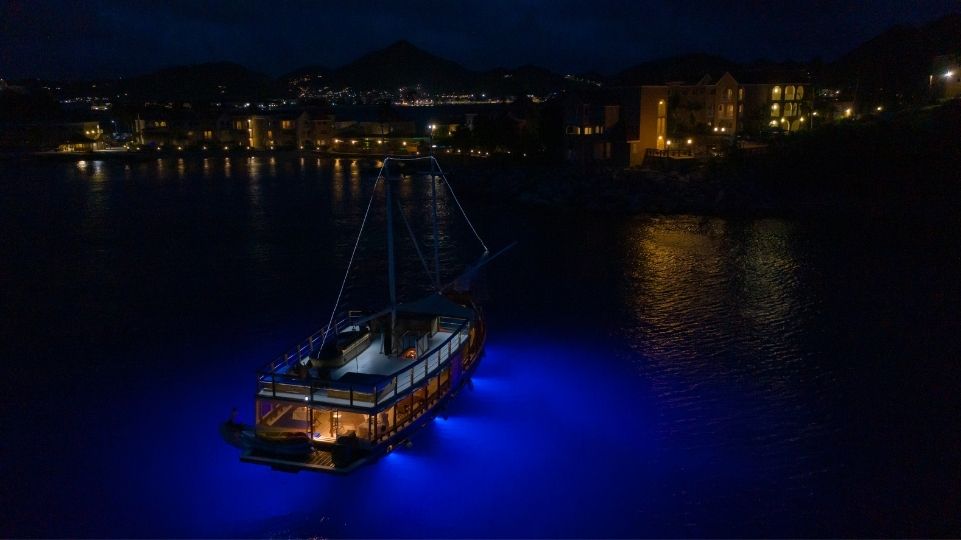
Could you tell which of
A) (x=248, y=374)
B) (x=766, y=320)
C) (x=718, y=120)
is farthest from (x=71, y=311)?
(x=718, y=120)

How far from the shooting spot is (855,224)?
3064 cm

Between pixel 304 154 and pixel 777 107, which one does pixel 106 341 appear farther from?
pixel 304 154

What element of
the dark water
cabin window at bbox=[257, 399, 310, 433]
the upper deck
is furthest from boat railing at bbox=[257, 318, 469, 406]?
the dark water

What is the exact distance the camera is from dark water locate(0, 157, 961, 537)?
9.81m

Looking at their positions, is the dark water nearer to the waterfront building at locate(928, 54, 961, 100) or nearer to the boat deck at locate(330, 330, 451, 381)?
the boat deck at locate(330, 330, 451, 381)

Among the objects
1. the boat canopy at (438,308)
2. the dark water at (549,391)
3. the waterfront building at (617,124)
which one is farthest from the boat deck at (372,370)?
the waterfront building at (617,124)

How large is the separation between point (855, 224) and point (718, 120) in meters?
15.7

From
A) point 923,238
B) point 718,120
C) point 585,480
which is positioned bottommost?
point 585,480

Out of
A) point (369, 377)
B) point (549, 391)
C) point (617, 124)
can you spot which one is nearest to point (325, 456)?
point (369, 377)

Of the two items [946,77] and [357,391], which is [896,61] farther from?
[357,391]

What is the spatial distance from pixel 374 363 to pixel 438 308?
6.62 ft

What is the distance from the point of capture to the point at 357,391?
32.3 ft

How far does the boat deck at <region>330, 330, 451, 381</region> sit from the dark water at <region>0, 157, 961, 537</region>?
132 centimetres

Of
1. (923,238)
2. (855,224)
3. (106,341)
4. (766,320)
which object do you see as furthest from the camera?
(855,224)
